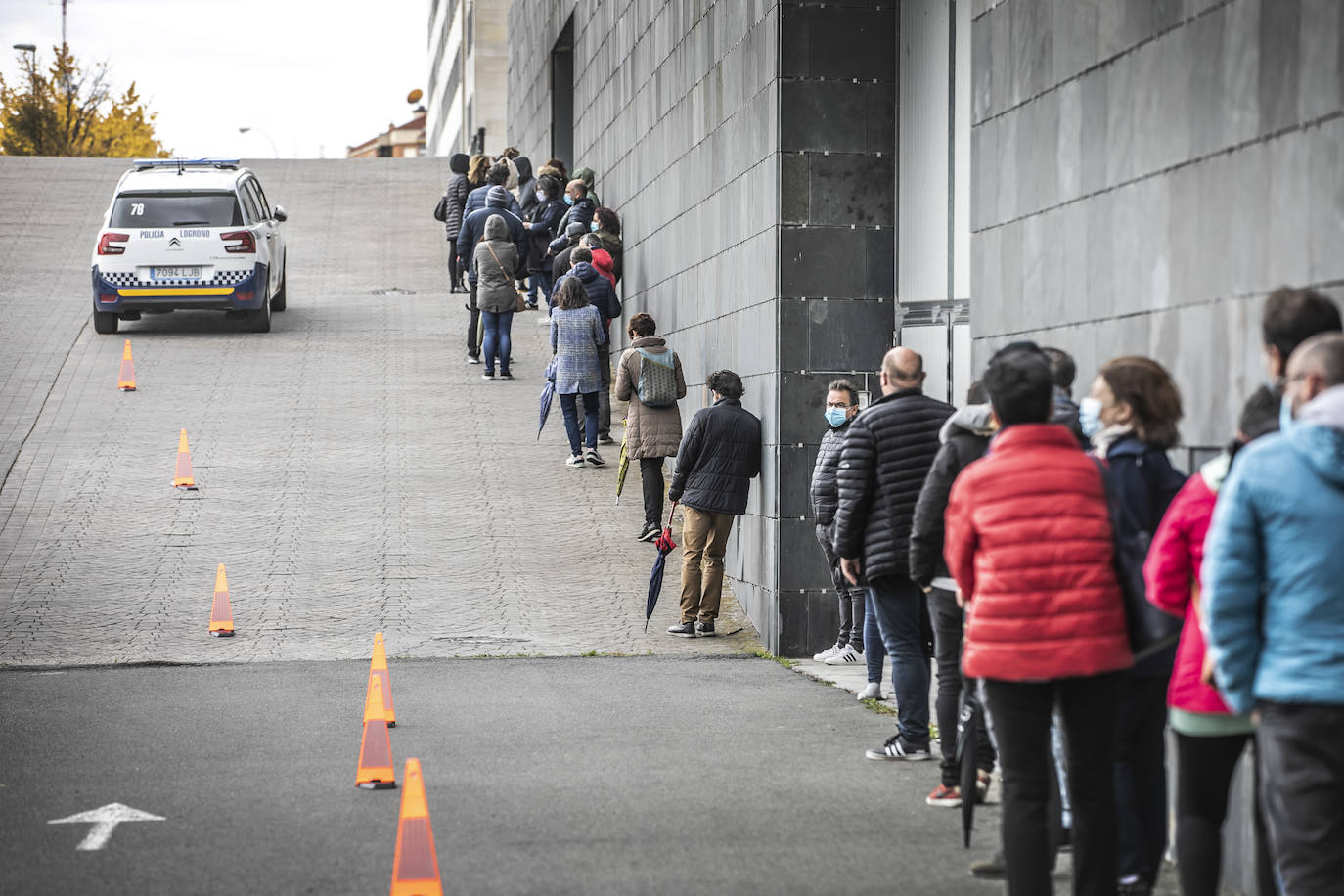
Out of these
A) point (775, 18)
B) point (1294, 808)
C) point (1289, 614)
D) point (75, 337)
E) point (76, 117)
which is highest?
point (76, 117)

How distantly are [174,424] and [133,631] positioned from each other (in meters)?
6.28

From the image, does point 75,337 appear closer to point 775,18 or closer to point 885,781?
point 775,18

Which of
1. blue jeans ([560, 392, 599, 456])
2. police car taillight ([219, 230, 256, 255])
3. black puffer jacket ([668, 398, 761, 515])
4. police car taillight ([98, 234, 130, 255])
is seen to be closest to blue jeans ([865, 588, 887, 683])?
black puffer jacket ([668, 398, 761, 515])

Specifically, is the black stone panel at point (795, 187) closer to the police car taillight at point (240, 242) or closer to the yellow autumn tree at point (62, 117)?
the police car taillight at point (240, 242)

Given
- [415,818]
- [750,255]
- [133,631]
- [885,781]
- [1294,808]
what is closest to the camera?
[1294,808]

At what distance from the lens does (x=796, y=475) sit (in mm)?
11562

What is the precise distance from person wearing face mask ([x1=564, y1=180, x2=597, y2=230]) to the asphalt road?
869cm

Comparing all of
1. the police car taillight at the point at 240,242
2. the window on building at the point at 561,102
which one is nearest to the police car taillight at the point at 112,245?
the police car taillight at the point at 240,242

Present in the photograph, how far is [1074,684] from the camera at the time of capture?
15.5ft

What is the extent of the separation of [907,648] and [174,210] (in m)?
15.7

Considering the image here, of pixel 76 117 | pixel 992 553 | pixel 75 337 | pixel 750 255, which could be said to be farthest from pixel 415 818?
pixel 76 117

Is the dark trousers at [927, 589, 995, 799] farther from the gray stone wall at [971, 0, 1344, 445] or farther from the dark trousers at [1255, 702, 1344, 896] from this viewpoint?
the dark trousers at [1255, 702, 1344, 896]

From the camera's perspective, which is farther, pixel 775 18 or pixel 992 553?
pixel 775 18

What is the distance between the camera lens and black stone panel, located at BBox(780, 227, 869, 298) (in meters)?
11.4
